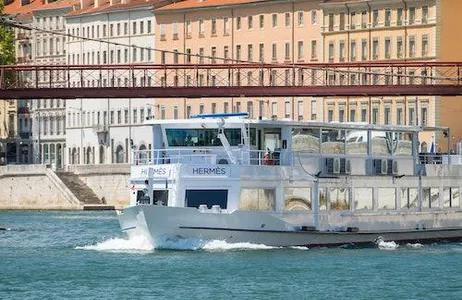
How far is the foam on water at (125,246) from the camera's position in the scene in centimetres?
7788

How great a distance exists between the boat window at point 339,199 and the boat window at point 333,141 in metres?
1.14

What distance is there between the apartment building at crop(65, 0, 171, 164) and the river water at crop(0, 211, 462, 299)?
8615cm

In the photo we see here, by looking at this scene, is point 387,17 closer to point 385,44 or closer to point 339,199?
point 385,44

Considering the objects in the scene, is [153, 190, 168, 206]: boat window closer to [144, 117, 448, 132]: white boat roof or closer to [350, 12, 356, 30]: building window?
[144, 117, 448, 132]: white boat roof

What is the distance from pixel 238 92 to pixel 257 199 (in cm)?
3309

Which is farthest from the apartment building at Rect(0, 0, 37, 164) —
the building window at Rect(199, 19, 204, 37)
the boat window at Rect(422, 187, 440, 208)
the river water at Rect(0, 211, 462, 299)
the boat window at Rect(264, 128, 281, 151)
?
the boat window at Rect(264, 128, 281, 151)

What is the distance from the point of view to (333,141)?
80062 mm

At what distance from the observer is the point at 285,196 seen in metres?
78.4

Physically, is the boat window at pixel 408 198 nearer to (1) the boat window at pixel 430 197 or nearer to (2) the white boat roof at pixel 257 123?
(1) the boat window at pixel 430 197

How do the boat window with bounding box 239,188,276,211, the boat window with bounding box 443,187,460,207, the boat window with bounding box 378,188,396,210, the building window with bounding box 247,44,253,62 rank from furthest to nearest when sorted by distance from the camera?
the building window with bounding box 247,44,253,62
the boat window with bounding box 443,187,460,207
the boat window with bounding box 378,188,396,210
the boat window with bounding box 239,188,276,211

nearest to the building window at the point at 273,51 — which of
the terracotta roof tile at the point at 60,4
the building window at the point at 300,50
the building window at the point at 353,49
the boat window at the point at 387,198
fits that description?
the building window at the point at 300,50

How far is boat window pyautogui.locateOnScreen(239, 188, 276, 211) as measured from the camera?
77.2 meters

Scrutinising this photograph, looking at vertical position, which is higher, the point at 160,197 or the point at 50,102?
the point at 50,102

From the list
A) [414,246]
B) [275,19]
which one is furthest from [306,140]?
[275,19]
